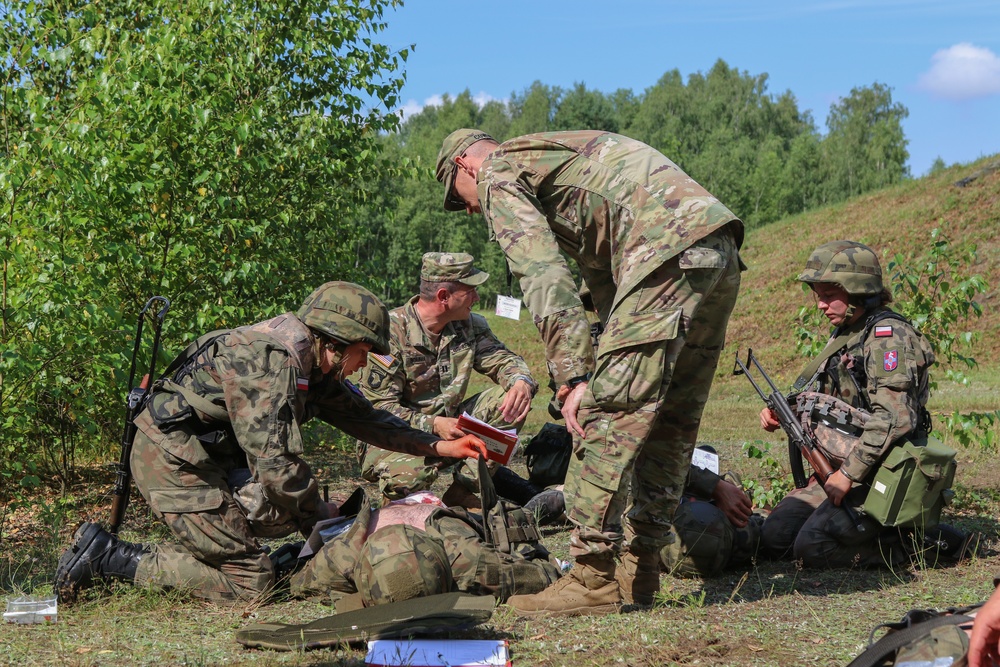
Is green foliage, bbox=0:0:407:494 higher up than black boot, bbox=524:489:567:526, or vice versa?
green foliage, bbox=0:0:407:494

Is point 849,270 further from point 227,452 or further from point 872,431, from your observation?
point 227,452

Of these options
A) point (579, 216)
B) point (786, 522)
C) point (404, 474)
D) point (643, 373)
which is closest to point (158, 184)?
point (404, 474)

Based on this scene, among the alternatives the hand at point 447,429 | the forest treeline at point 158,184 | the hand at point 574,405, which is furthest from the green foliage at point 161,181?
the hand at point 574,405

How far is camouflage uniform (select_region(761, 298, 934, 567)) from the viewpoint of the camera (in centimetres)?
529

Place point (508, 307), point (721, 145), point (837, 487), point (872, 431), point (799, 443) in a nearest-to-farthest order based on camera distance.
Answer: point (872, 431) → point (837, 487) → point (799, 443) → point (508, 307) → point (721, 145)

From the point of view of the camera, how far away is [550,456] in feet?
23.0

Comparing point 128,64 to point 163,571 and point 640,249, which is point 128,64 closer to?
point 163,571

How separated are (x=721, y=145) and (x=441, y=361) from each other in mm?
61049

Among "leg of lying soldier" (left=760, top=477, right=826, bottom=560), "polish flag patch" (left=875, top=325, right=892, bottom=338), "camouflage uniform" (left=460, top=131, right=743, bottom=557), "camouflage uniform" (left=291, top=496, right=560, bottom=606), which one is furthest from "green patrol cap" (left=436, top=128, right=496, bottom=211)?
"leg of lying soldier" (left=760, top=477, right=826, bottom=560)

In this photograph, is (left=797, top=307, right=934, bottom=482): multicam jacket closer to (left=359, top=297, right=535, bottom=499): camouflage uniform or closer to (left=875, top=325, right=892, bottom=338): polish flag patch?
(left=875, top=325, right=892, bottom=338): polish flag patch

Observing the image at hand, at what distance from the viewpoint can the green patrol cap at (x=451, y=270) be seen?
659 centimetres

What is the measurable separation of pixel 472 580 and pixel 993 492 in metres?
4.38

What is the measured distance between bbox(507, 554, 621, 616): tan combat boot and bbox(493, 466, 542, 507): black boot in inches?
98.1

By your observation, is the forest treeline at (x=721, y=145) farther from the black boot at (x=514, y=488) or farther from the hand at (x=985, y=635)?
the hand at (x=985, y=635)
